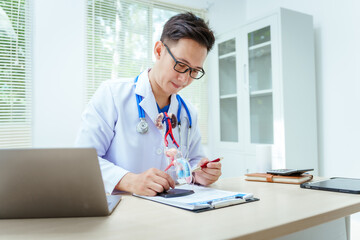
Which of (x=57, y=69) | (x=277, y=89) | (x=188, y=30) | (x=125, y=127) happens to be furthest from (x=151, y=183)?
(x=57, y=69)

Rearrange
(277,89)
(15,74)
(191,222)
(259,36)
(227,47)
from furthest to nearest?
1. (227,47)
2. (259,36)
3. (277,89)
4. (15,74)
5. (191,222)

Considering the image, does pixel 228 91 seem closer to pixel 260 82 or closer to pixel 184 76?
pixel 260 82

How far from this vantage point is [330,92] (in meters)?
2.85

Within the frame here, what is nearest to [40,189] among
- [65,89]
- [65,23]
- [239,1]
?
[65,89]

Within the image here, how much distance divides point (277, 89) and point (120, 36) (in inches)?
67.2

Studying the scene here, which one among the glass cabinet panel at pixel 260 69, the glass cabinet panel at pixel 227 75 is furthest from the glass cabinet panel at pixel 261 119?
the glass cabinet panel at pixel 227 75

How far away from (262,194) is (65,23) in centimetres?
256

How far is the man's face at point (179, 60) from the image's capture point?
4.30 ft

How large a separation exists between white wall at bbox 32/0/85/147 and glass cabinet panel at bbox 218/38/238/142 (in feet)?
5.09

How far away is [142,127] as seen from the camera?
4.51 ft

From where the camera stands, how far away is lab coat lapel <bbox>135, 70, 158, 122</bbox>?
→ 1.41 m

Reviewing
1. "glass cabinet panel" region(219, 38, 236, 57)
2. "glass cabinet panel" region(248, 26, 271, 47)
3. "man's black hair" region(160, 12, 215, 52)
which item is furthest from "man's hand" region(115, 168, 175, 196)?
"glass cabinet panel" region(219, 38, 236, 57)

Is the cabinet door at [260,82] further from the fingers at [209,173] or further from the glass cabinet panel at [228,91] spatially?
the fingers at [209,173]

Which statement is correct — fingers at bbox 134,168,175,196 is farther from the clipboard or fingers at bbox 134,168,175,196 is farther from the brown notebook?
the brown notebook
